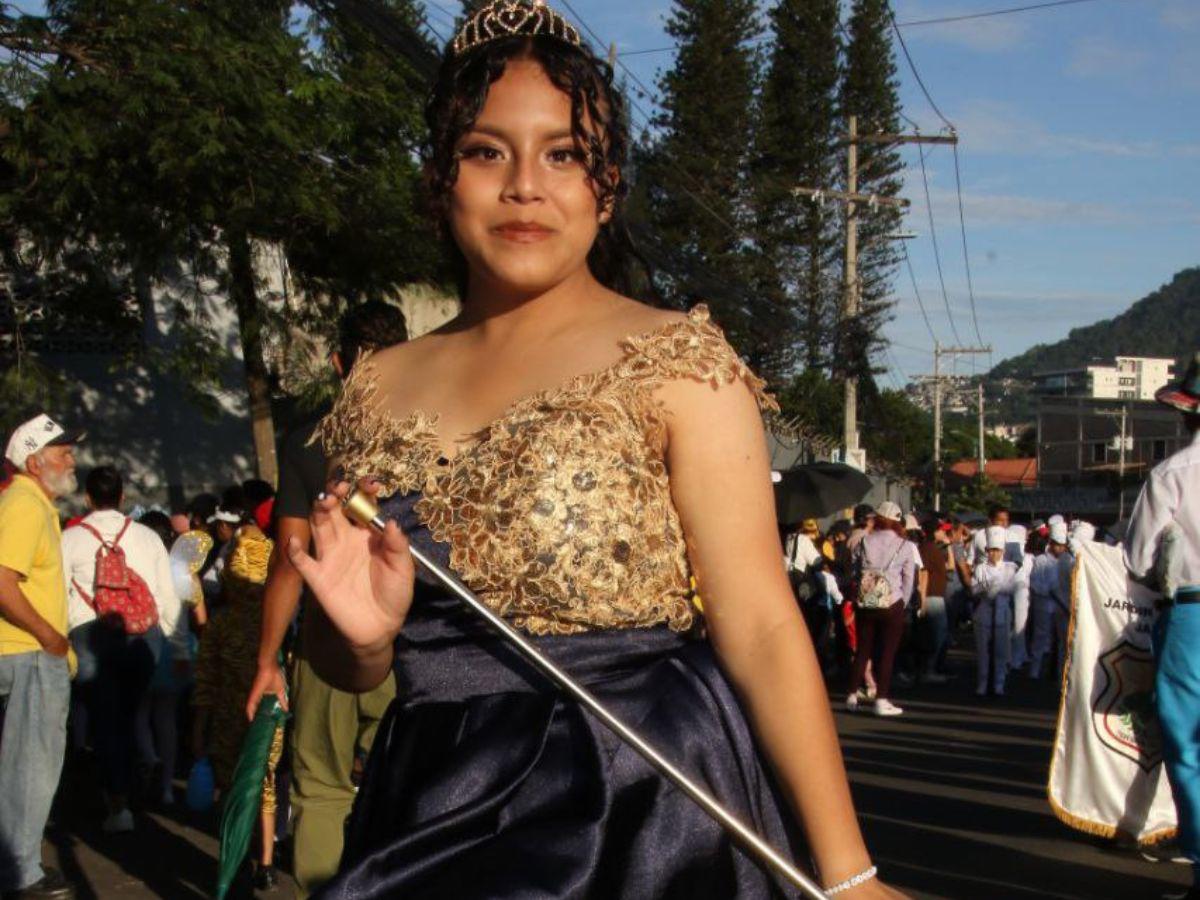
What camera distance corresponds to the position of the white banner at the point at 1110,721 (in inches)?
305

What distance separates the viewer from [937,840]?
8.27 m

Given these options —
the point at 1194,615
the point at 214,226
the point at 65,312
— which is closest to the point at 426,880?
the point at 1194,615

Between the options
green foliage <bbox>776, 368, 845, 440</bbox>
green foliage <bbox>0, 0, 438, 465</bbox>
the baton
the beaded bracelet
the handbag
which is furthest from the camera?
green foliage <bbox>776, 368, 845, 440</bbox>

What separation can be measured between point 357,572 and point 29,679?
5.33 meters

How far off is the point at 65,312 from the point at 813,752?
14.8m

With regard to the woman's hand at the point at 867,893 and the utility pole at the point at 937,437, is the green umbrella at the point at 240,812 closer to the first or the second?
the woman's hand at the point at 867,893

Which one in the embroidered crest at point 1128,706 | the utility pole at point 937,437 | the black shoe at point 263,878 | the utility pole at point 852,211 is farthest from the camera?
the utility pole at point 937,437

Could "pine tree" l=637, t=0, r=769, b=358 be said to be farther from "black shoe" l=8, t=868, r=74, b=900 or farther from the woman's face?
the woman's face

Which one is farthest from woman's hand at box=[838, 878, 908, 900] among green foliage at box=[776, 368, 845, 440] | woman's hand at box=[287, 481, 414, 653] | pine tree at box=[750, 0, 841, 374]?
pine tree at box=[750, 0, 841, 374]

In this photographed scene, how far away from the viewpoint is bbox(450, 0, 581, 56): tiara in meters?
2.38

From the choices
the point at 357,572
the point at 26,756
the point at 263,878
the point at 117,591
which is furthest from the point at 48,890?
the point at 357,572

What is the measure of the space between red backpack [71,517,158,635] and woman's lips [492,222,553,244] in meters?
6.81

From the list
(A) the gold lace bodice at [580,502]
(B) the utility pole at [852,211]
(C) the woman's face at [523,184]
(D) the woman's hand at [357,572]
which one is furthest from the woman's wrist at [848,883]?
(B) the utility pole at [852,211]

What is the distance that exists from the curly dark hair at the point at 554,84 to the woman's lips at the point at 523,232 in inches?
4.0
